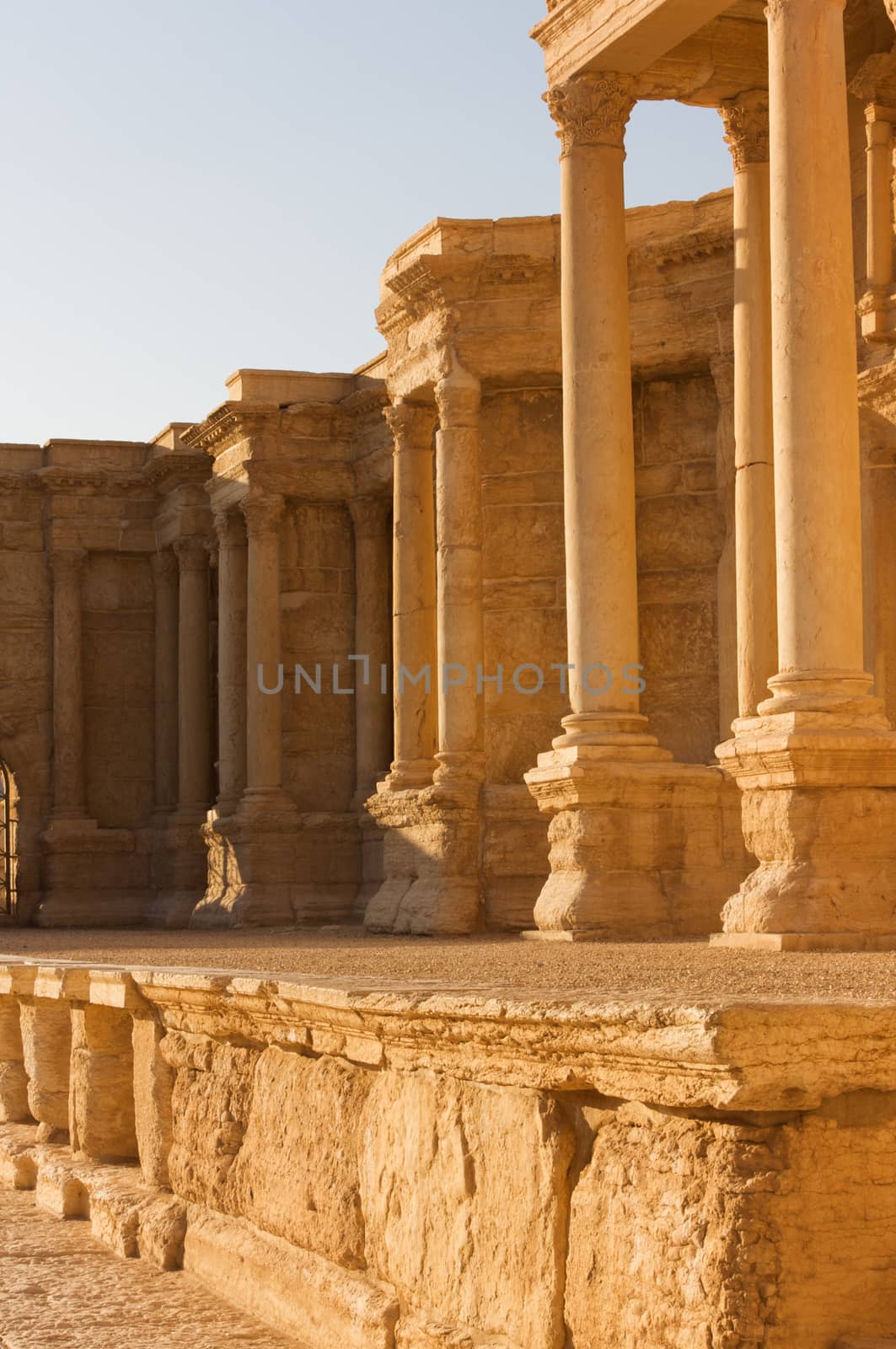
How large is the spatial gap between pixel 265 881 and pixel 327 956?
12851 millimetres

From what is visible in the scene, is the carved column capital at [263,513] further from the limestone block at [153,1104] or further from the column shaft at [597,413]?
the limestone block at [153,1104]

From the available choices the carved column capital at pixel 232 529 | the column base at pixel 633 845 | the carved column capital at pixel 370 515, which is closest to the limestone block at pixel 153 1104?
the column base at pixel 633 845

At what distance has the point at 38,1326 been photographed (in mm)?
5977

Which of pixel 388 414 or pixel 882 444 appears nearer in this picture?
pixel 882 444

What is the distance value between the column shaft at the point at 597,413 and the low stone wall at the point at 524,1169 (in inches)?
260

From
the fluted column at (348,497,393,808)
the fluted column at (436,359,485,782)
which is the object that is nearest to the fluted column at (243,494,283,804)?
the fluted column at (348,497,393,808)

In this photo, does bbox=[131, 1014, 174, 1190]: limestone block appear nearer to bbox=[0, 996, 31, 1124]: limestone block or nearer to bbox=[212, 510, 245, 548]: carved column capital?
bbox=[0, 996, 31, 1124]: limestone block

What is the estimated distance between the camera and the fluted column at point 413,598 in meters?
19.5

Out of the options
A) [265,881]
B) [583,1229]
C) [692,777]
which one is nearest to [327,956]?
[692,777]

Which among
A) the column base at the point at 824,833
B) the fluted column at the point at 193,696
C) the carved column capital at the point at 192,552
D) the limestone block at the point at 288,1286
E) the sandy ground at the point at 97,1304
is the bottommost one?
the sandy ground at the point at 97,1304

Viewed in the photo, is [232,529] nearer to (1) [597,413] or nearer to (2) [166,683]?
(2) [166,683]

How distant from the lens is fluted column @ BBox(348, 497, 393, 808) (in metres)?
24.0

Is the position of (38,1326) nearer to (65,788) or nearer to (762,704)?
(762,704)

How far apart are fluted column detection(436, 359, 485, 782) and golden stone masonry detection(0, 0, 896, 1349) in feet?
0.14
